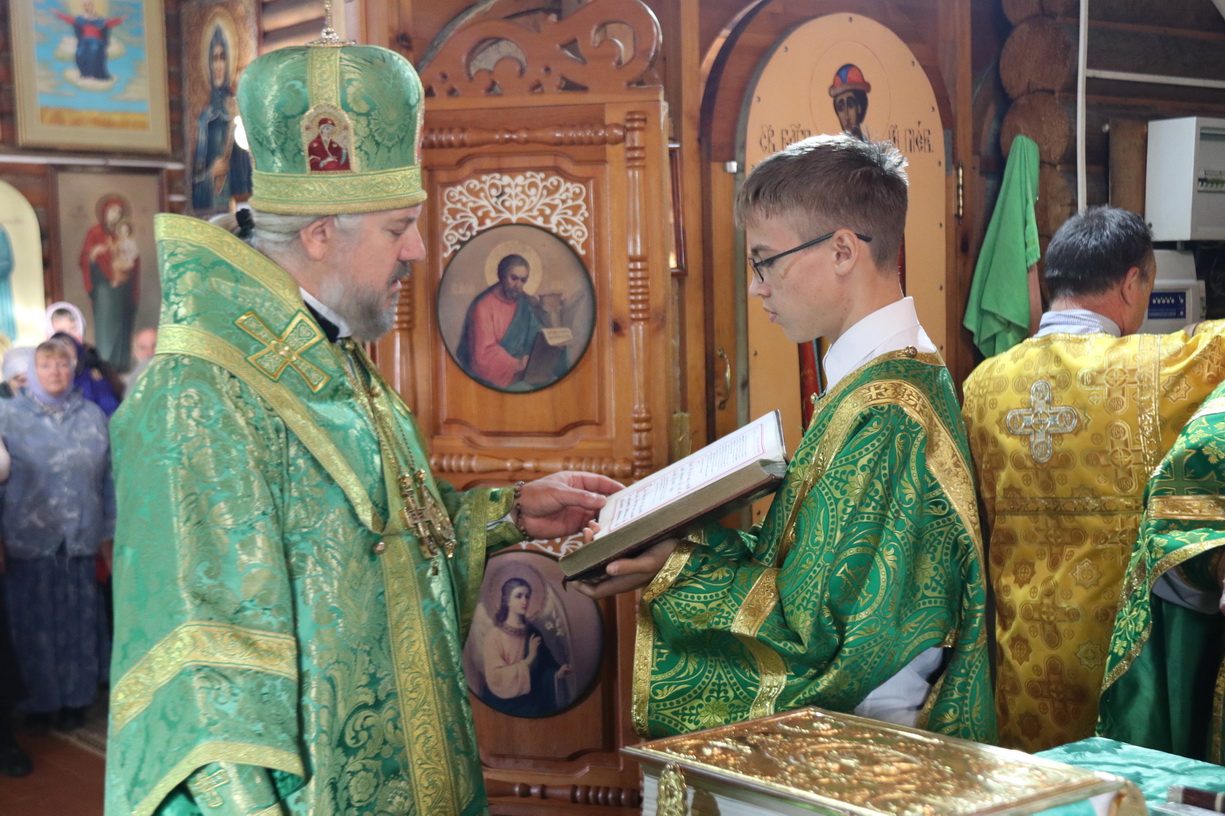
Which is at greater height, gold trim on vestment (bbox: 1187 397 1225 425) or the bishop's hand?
gold trim on vestment (bbox: 1187 397 1225 425)

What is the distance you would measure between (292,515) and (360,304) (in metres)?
0.36

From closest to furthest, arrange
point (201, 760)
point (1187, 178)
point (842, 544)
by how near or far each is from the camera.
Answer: point (201, 760), point (842, 544), point (1187, 178)

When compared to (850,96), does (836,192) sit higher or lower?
lower

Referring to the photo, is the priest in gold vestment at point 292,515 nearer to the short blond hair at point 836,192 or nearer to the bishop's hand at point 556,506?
the bishop's hand at point 556,506

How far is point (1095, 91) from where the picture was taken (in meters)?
4.80

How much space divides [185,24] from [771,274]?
16.2ft

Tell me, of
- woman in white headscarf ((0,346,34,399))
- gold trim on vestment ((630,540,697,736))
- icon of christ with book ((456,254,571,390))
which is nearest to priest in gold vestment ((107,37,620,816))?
gold trim on vestment ((630,540,697,736))

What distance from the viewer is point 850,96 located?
13.5 ft

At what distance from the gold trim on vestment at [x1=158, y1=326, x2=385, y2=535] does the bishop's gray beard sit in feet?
0.63

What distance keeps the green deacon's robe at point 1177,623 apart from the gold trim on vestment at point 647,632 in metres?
0.93

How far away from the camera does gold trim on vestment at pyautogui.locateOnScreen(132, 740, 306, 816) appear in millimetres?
1396

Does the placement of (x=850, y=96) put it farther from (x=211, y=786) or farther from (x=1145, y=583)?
(x=211, y=786)

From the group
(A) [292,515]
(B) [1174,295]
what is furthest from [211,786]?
(B) [1174,295]

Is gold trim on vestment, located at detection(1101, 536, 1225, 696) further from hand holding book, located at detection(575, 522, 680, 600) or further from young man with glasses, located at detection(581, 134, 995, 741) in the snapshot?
hand holding book, located at detection(575, 522, 680, 600)
